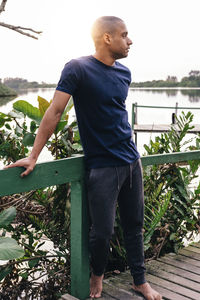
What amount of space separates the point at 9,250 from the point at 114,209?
1.88ft

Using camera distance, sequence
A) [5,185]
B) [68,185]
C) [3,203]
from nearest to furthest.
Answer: [5,185]
[68,185]
[3,203]

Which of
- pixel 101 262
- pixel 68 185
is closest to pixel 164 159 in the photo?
pixel 68 185

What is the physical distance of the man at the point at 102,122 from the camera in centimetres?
188

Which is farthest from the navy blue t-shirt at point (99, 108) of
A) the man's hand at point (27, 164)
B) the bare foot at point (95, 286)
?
the bare foot at point (95, 286)

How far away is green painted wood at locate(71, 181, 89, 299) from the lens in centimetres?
213

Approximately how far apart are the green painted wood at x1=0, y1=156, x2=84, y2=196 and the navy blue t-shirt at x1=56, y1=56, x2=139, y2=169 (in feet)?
0.27

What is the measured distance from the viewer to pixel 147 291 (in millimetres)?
2232

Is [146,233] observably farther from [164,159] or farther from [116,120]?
[116,120]

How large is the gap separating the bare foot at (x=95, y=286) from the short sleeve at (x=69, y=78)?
1.06 metres

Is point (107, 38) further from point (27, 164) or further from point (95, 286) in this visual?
point (95, 286)

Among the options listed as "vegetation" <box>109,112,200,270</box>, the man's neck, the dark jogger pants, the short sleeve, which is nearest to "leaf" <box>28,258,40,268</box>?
the dark jogger pants

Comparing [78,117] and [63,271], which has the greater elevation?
[78,117]

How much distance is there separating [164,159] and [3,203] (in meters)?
1.10

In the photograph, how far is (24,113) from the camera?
2.43 m
